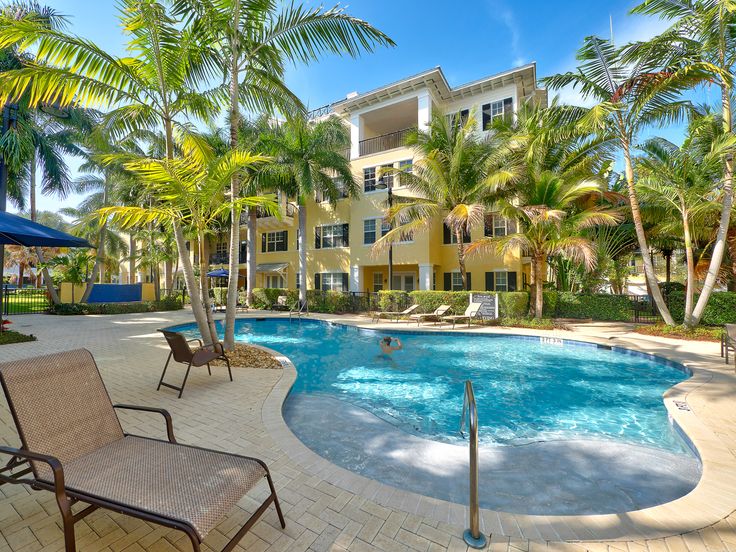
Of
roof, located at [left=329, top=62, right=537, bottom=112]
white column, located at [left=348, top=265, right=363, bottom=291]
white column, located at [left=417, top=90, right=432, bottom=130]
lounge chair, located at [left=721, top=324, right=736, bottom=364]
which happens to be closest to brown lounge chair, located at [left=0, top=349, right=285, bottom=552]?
lounge chair, located at [left=721, top=324, right=736, bottom=364]

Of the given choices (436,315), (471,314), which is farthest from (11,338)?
(471,314)

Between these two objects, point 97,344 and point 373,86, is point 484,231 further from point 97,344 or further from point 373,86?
point 97,344

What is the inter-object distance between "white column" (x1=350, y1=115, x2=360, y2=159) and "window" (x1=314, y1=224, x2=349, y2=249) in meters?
4.96

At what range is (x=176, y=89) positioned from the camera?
23.4 ft

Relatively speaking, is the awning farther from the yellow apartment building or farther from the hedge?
the hedge

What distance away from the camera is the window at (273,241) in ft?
86.1

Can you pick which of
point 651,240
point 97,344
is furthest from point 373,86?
point 97,344

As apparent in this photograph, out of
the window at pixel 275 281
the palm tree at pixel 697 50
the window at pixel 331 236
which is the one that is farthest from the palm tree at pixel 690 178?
the window at pixel 275 281

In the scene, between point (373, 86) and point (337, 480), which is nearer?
point (337, 480)

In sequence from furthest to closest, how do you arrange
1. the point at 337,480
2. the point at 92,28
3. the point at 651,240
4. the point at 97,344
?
the point at 651,240
the point at 97,344
the point at 92,28
the point at 337,480

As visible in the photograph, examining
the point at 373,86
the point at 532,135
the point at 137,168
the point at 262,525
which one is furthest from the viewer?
the point at 373,86

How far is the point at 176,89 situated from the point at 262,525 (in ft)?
27.0

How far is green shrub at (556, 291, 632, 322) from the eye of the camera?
50.9 ft

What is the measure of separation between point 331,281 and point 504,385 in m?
17.4
